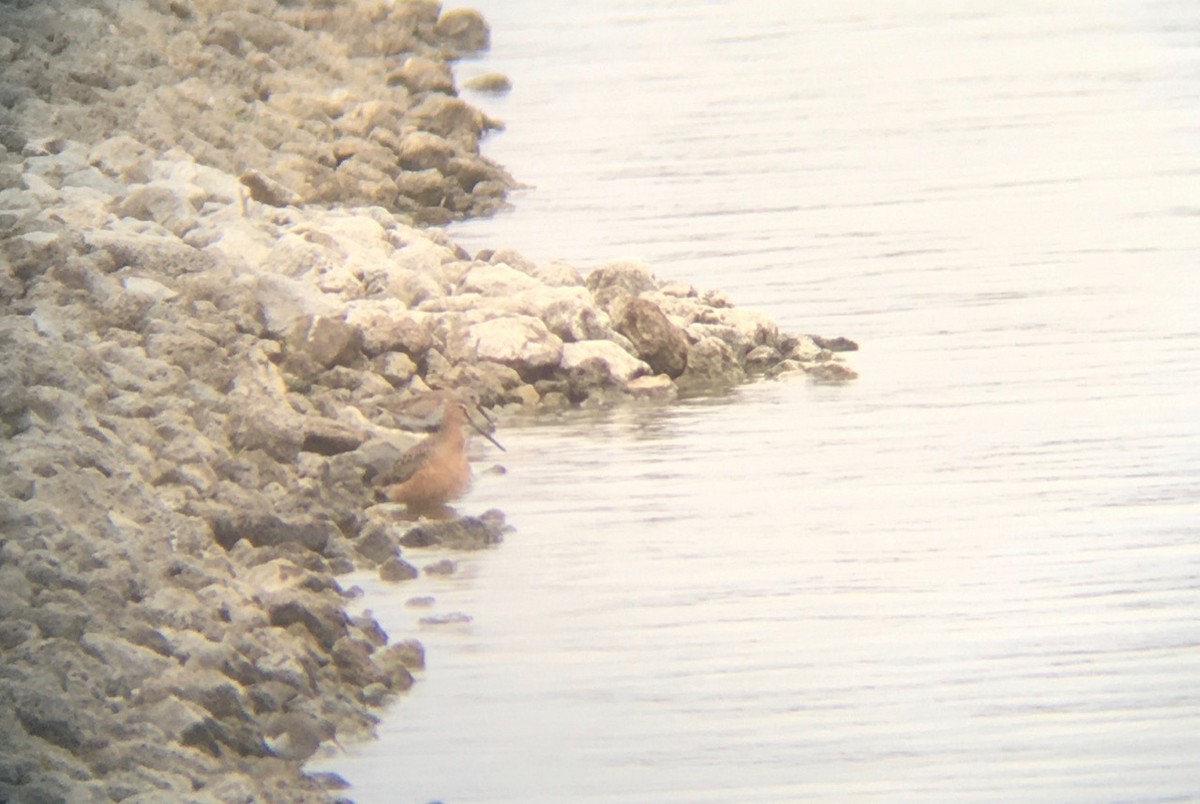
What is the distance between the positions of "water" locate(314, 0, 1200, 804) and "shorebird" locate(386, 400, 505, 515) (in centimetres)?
12

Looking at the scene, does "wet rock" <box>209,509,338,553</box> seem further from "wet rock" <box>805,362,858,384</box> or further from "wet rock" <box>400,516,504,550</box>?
"wet rock" <box>805,362,858,384</box>

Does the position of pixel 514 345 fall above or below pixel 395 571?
above

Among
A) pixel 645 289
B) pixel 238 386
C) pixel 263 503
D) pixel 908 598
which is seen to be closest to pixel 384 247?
pixel 645 289

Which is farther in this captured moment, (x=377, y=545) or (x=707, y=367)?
(x=707, y=367)

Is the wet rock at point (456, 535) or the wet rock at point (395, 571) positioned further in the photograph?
the wet rock at point (456, 535)

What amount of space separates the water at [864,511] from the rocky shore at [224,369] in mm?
226

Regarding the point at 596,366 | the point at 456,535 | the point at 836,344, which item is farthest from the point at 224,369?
the point at 836,344

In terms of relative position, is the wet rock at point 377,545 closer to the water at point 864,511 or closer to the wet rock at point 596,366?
the water at point 864,511

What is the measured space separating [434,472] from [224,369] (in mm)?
586

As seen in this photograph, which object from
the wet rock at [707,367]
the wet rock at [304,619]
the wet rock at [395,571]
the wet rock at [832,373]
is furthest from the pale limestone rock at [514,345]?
the wet rock at [304,619]

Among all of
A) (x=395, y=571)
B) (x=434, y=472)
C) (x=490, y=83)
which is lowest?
Result: (x=395, y=571)

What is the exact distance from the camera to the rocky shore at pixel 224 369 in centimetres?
454

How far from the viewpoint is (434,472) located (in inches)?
256

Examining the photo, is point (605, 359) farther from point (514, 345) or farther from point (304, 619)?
point (304, 619)
